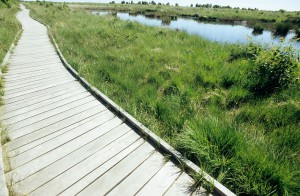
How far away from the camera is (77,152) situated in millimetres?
3041

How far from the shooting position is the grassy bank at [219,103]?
8.59 feet

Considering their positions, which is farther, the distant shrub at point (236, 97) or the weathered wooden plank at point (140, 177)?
the distant shrub at point (236, 97)

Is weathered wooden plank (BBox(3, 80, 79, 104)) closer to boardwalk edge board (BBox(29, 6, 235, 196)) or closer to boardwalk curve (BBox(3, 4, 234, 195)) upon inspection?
boardwalk curve (BBox(3, 4, 234, 195))

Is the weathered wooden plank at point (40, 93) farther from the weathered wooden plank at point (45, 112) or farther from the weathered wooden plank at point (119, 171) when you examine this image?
the weathered wooden plank at point (119, 171)

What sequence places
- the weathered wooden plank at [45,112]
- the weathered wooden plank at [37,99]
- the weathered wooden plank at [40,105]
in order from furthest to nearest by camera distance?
the weathered wooden plank at [37,99]
the weathered wooden plank at [40,105]
the weathered wooden plank at [45,112]

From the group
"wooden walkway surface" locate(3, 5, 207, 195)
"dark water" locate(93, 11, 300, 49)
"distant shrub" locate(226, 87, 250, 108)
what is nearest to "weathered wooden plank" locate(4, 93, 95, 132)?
"wooden walkway surface" locate(3, 5, 207, 195)

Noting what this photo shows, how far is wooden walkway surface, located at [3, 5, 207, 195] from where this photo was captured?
2.48 meters

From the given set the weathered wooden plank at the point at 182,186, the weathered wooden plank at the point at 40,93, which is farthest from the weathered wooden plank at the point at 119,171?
the weathered wooden plank at the point at 40,93

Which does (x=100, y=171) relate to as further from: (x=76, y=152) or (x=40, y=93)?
(x=40, y=93)

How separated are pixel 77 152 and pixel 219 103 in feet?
10.6

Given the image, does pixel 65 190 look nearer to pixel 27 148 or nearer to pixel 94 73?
pixel 27 148

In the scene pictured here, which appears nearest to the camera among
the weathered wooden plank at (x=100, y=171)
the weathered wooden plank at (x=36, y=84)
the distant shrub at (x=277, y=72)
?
the weathered wooden plank at (x=100, y=171)

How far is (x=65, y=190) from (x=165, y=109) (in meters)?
2.37

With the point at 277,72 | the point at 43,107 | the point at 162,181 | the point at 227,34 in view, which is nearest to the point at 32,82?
the point at 43,107
